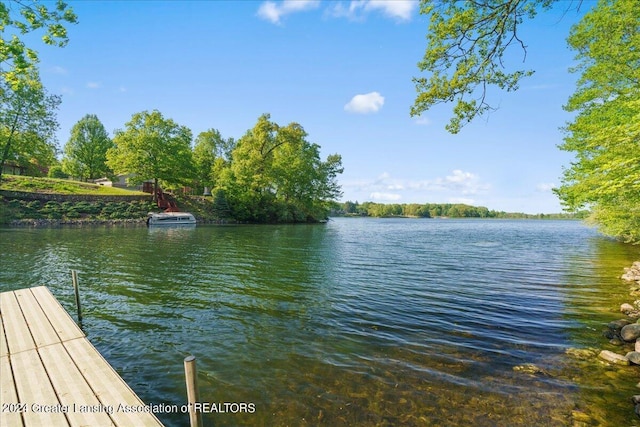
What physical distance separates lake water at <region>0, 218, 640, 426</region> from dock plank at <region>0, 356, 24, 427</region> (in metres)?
1.74

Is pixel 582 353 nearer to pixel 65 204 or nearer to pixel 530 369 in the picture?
pixel 530 369

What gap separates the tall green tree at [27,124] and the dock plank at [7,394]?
159ft

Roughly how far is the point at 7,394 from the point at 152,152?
5341cm

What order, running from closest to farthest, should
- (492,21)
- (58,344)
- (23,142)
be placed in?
1. (58,344)
2. (492,21)
3. (23,142)

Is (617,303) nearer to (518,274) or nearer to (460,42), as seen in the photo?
(518,274)

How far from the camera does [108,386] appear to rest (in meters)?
4.48

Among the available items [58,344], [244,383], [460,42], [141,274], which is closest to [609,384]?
[244,383]

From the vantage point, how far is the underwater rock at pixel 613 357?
6.71m

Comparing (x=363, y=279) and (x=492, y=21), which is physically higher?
(x=492, y=21)

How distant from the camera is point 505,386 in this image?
19.4ft

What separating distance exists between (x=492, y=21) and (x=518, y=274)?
14466 millimetres

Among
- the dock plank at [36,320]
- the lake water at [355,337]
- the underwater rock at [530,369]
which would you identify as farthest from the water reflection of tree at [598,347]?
the dock plank at [36,320]

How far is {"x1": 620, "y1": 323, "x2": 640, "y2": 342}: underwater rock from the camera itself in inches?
305

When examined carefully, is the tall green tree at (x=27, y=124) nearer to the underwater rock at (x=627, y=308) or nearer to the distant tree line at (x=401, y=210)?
the underwater rock at (x=627, y=308)
